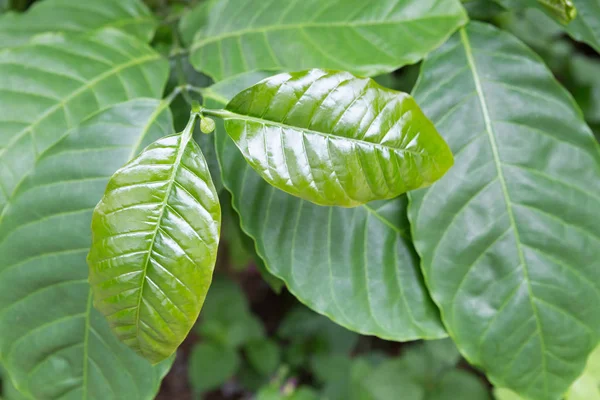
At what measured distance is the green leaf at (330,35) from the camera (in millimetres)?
711

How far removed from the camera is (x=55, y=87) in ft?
2.35

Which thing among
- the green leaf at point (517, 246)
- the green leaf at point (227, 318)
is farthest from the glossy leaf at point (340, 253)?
the green leaf at point (227, 318)

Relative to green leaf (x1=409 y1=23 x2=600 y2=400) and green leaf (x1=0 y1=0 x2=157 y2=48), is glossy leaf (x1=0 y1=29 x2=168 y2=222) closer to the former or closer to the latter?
green leaf (x1=0 y1=0 x2=157 y2=48)

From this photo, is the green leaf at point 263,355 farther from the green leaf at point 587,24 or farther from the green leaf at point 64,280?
the green leaf at point 587,24

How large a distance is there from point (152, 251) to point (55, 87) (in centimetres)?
36

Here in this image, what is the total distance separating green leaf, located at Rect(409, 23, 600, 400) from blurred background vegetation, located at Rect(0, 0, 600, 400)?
11.1 inches

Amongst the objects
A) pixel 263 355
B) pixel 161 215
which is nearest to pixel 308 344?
pixel 263 355

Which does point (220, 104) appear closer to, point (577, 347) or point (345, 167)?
point (345, 167)

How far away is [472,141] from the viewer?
720 millimetres

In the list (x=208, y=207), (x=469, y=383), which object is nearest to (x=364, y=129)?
(x=208, y=207)

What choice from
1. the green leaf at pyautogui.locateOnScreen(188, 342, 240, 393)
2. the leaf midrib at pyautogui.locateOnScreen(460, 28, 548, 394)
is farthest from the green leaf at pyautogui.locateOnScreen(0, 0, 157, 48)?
the green leaf at pyautogui.locateOnScreen(188, 342, 240, 393)

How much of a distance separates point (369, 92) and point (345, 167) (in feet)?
0.30

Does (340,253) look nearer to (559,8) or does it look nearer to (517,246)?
(517,246)

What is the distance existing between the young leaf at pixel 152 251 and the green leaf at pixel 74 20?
0.52 metres
